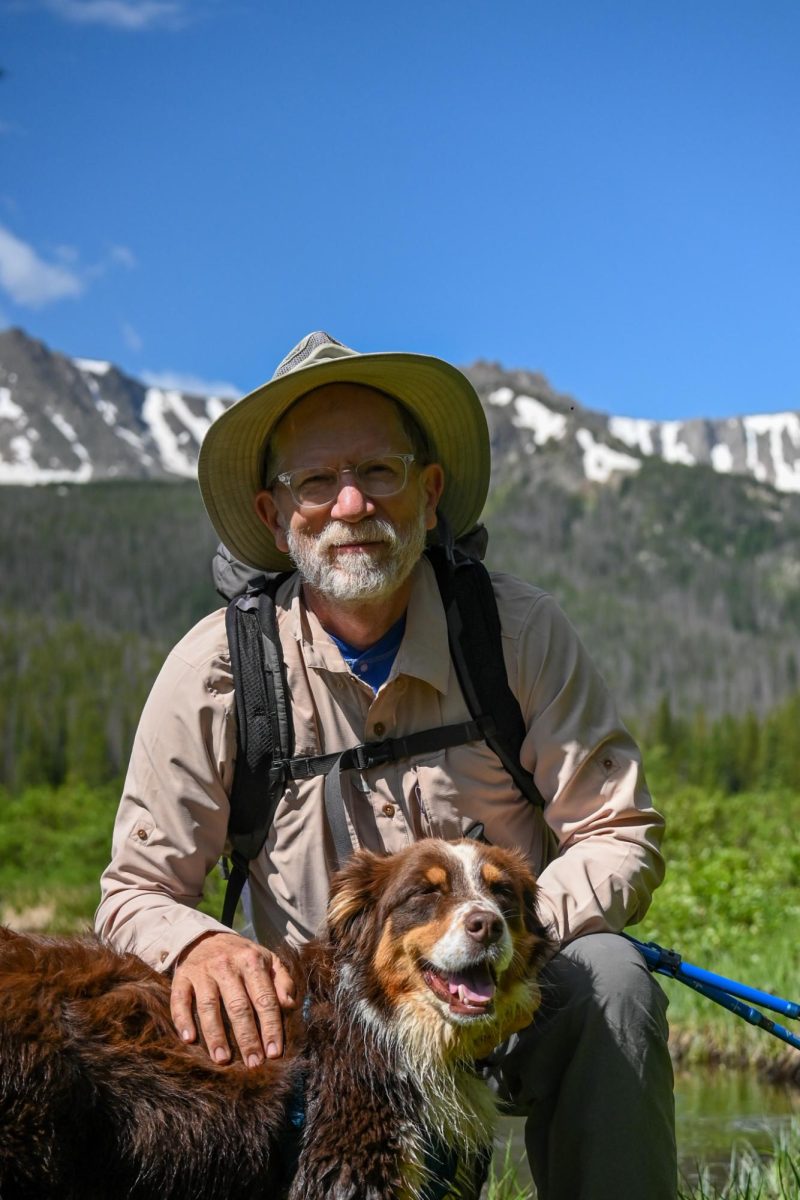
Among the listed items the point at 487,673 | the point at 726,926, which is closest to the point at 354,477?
the point at 487,673

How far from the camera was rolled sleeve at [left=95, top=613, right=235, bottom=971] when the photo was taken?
14.1 ft

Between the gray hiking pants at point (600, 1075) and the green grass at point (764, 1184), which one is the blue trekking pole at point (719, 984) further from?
the green grass at point (764, 1184)

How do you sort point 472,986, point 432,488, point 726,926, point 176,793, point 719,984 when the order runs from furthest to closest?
point 726,926 < point 432,488 < point 176,793 < point 719,984 < point 472,986

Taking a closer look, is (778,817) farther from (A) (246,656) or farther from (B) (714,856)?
(A) (246,656)

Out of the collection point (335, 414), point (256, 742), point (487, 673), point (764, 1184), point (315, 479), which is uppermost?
point (335, 414)

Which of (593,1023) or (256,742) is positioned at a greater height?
(256,742)

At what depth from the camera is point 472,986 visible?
3.58 metres

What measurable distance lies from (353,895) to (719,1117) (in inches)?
202

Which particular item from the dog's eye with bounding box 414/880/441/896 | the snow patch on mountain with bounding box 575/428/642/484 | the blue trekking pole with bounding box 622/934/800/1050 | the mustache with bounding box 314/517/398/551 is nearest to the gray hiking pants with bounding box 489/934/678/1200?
the blue trekking pole with bounding box 622/934/800/1050

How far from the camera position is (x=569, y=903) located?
4.06 metres

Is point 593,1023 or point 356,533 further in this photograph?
point 356,533

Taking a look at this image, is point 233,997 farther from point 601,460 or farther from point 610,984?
point 601,460

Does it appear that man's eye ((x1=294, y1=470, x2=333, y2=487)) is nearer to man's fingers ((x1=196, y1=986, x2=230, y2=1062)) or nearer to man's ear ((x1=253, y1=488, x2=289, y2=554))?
man's ear ((x1=253, y1=488, x2=289, y2=554))

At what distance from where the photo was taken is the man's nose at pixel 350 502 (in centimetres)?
462
